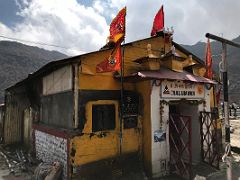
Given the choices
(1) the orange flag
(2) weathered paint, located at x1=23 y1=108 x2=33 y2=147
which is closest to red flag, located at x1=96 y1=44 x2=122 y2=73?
(1) the orange flag

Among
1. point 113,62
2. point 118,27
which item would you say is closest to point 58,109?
→ point 113,62

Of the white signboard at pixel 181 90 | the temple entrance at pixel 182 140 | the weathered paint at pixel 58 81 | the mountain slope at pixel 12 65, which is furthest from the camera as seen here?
the mountain slope at pixel 12 65

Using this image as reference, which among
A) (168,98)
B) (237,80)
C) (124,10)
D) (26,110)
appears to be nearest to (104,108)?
(168,98)

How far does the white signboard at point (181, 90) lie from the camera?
34.8ft

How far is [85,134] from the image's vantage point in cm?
907

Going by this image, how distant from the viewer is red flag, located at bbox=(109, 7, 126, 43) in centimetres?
885

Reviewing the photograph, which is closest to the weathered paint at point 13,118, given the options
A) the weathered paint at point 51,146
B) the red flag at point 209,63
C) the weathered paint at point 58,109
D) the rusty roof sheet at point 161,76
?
the weathered paint at point 51,146

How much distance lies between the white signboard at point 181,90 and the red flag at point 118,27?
3.12 metres

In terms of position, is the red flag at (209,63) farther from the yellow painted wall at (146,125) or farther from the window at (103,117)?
the window at (103,117)

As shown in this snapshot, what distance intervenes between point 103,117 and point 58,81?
286 centimetres

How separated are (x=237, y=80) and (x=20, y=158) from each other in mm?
61157

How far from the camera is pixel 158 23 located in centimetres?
1279

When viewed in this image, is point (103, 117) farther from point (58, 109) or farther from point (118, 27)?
point (118, 27)

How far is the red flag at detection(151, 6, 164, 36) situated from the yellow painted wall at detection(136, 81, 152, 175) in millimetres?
3879
